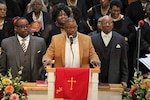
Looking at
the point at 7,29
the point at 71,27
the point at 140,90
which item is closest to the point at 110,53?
the point at 71,27

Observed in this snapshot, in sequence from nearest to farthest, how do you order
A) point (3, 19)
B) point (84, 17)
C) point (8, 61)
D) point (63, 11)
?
point (8, 61), point (63, 11), point (3, 19), point (84, 17)

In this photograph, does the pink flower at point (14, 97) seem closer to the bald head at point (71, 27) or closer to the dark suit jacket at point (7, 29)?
the bald head at point (71, 27)

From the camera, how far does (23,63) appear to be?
5.52 metres

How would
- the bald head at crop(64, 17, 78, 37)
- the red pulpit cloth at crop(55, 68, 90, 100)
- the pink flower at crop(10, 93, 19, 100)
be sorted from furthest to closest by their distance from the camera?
1. the bald head at crop(64, 17, 78, 37)
2. the red pulpit cloth at crop(55, 68, 90, 100)
3. the pink flower at crop(10, 93, 19, 100)

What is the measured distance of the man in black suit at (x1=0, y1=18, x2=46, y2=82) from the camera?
5477 millimetres

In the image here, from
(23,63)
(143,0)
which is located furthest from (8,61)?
(143,0)

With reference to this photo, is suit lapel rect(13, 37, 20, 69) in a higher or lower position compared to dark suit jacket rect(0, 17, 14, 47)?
lower

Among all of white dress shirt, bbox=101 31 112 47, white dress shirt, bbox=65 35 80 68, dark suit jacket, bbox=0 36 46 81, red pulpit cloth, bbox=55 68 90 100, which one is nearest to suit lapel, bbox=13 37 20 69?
dark suit jacket, bbox=0 36 46 81

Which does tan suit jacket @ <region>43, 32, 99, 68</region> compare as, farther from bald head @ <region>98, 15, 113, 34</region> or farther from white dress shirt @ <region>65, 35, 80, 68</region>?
bald head @ <region>98, 15, 113, 34</region>

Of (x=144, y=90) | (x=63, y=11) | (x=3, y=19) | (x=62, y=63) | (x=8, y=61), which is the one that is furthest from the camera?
(x=3, y=19)

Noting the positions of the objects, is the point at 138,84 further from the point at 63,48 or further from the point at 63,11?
the point at 63,11

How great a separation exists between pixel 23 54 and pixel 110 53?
110cm

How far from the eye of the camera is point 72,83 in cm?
475

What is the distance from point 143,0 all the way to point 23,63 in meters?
2.93
